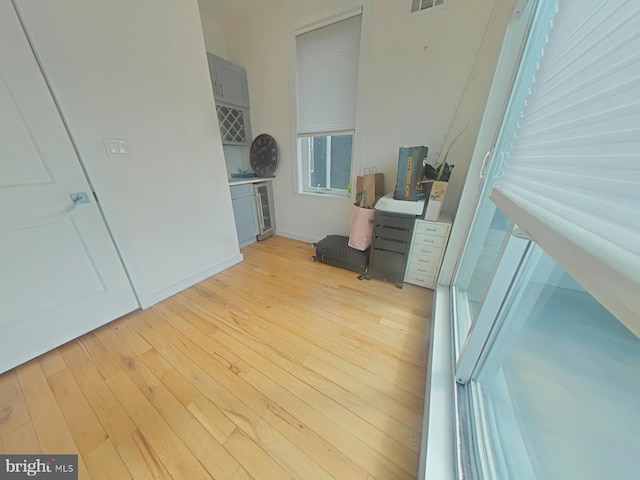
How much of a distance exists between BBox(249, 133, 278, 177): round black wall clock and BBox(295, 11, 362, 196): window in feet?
1.27

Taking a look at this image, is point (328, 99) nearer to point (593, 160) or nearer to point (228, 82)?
point (228, 82)

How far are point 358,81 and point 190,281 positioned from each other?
2.57 metres

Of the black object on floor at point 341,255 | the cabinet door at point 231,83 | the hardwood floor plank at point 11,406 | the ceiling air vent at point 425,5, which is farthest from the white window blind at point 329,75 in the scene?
the hardwood floor plank at point 11,406

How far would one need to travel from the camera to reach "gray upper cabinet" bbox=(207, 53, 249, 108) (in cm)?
241

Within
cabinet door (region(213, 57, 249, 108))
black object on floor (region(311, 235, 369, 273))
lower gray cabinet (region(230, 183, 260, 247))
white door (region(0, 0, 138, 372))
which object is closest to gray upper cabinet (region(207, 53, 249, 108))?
cabinet door (region(213, 57, 249, 108))

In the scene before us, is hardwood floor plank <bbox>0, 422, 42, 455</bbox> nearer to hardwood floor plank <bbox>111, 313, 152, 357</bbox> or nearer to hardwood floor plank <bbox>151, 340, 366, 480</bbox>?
hardwood floor plank <bbox>111, 313, 152, 357</bbox>

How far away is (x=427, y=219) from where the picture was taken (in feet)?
5.66

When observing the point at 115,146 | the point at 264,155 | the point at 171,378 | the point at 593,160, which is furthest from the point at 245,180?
the point at 593,160

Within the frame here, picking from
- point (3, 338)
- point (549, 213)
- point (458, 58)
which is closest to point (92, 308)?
point (3, 338)

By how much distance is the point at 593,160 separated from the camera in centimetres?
40

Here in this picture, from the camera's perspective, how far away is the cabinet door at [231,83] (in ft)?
8.04

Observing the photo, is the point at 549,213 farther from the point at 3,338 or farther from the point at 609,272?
the point at 3,338

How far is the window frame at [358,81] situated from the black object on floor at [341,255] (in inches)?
23.4

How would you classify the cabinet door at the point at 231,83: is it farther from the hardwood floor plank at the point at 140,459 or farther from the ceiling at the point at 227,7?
the hardwood floor plank at the point at 140,459
